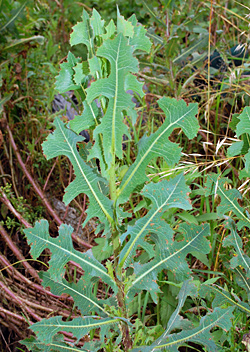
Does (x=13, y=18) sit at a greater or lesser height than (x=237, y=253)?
greater

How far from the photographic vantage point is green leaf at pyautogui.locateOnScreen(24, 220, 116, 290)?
0.95 metres

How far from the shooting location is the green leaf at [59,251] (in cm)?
95

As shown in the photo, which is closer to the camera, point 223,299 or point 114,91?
point 114,91

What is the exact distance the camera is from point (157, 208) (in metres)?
0.97

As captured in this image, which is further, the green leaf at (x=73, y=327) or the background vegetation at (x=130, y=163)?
the background vegetation at (x=130, y=163)

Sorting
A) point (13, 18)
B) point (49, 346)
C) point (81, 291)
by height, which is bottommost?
point (49, 346)

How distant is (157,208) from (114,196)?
0.13 meters

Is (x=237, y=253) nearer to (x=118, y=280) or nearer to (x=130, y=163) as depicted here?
(x=118, y=280)

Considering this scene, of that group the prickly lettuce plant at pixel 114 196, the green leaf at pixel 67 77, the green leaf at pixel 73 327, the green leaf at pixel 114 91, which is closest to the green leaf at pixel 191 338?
the prickly lettuce plant at pixel 114 196

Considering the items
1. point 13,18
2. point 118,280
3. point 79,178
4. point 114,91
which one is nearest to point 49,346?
point 118,280

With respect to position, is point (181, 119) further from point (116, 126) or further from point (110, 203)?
point (110, 203)

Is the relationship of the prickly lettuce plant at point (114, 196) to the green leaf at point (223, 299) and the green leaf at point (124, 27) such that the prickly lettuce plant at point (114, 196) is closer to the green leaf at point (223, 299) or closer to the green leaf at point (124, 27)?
the green leaf at point (124, 27)

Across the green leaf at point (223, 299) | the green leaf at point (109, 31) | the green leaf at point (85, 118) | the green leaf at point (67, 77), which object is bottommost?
the green leaf at point (223, 299)

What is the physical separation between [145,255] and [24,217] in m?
0.89
